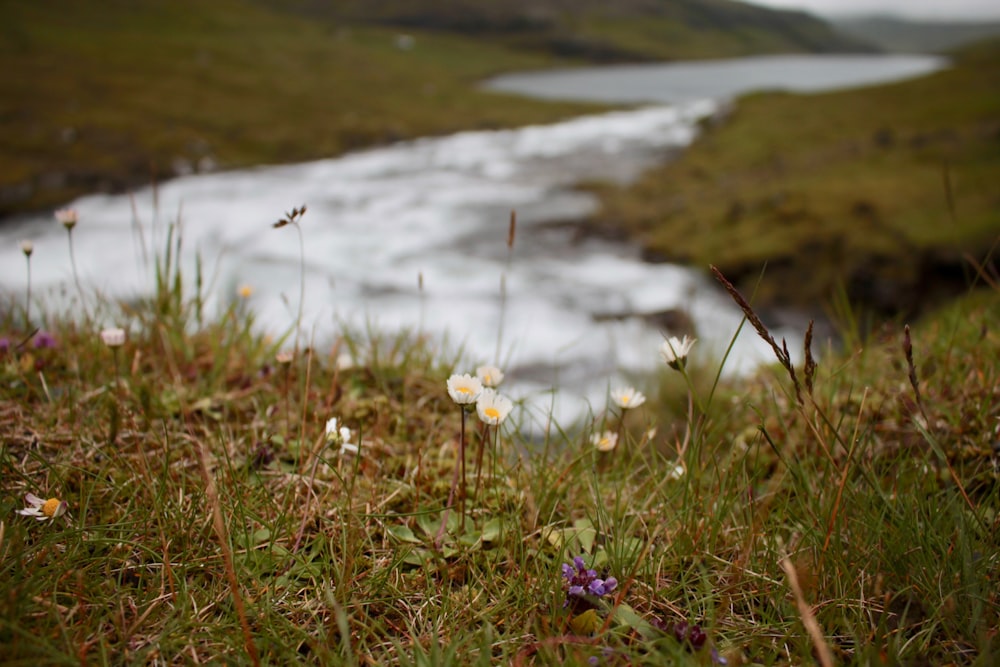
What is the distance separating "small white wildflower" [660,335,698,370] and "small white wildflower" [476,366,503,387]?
22.7 inches

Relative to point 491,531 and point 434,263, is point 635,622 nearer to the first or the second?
point 491,531

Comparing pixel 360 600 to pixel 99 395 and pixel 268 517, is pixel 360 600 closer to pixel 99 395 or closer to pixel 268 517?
pixel 268 517

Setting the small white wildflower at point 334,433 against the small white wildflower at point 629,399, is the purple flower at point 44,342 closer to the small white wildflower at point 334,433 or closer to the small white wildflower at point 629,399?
the small white wildflower at point 334,433

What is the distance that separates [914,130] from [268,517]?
1006 inches

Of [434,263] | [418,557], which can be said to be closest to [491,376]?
[418,557]

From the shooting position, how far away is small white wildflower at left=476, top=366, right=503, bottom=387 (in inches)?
83.2

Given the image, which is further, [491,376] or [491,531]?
[491,376]

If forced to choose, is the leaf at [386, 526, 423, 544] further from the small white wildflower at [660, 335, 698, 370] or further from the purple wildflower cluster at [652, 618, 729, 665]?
the small white wildflower at [660, 335, 698, 370]

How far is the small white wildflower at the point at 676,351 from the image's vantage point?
5.75ft

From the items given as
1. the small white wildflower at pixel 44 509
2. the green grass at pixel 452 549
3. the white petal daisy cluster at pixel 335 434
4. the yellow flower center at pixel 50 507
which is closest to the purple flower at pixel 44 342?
the green grass at pixel 452 549

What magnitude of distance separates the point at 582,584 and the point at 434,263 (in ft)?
39.9

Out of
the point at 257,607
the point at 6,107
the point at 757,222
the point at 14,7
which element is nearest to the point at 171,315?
the point at 257,607

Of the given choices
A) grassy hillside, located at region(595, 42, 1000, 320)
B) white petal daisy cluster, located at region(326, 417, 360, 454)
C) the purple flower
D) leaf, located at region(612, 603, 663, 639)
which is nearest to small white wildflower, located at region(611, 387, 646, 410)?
leaf, located at region(612, 603, 663, 639)

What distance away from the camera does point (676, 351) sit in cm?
177
